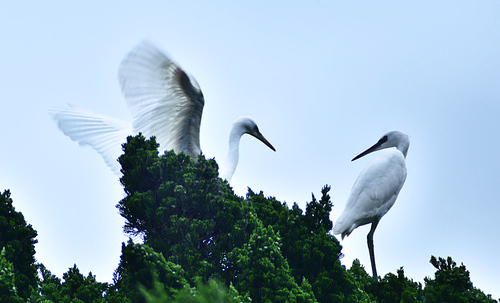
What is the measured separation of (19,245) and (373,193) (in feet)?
20.7

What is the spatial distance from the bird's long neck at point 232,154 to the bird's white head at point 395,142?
10.8ft

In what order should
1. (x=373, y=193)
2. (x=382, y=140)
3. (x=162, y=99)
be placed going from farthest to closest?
1. (x=382, y=140)
2. (x=373, y=193)
3. (x=162, y=99)

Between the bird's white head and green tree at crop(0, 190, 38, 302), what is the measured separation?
25.8 ft

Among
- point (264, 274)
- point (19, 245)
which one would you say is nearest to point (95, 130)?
point (19, 245)

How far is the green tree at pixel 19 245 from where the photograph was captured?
852cm

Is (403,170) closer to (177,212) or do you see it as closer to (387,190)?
(387,190)

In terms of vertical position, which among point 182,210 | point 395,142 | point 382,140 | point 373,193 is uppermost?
point 382,140

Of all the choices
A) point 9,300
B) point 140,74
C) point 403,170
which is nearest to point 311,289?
point 9,300

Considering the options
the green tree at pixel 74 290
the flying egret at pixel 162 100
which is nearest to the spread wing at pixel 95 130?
the flying egret at pixel 162 100

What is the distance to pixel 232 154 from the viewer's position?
1241 cm

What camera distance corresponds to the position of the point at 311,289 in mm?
8359

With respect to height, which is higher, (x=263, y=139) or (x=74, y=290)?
(x=263, y=139)

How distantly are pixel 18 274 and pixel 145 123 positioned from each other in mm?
3391

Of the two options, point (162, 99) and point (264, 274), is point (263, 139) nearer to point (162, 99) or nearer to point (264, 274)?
point (162, 99)
